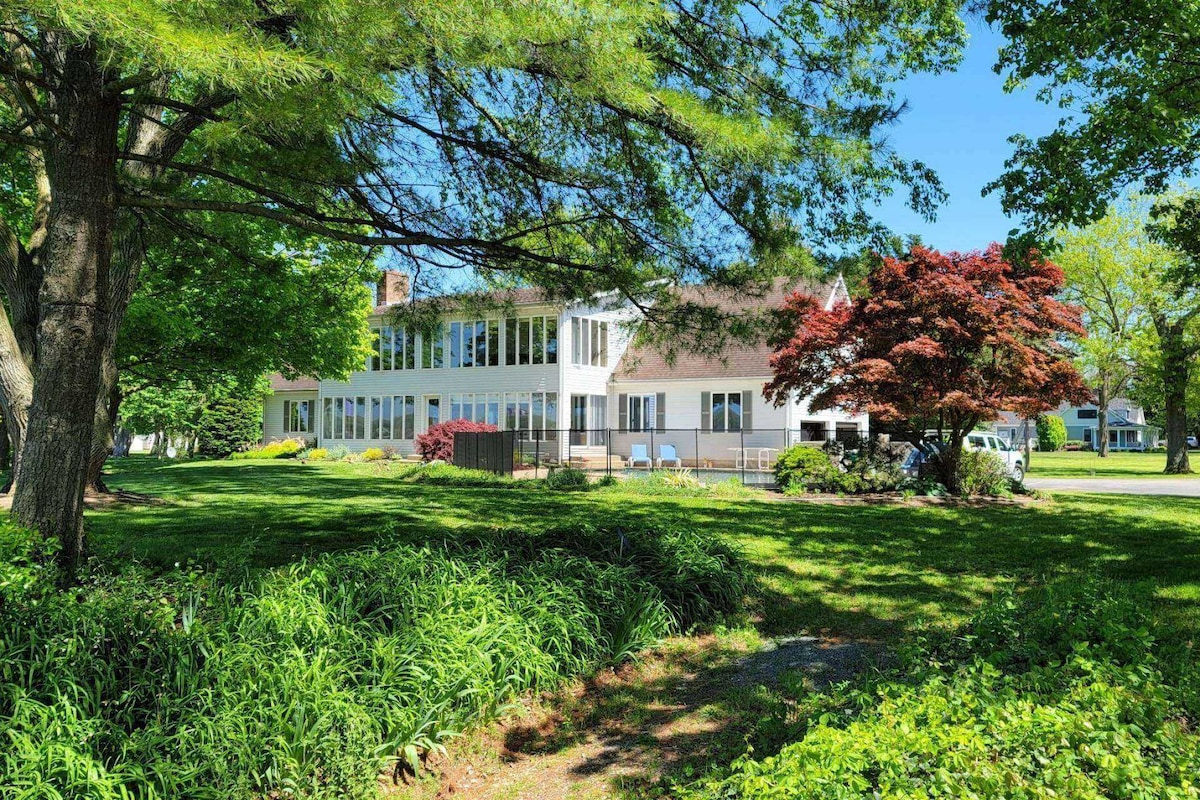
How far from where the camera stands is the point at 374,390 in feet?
113

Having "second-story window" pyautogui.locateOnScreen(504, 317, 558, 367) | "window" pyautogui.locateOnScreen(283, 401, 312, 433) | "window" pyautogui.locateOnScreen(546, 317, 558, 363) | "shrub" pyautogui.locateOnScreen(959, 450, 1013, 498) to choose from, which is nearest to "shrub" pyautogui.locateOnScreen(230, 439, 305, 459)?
"window" pyautogui.locateOnScreen(283, 401, 312, 433)

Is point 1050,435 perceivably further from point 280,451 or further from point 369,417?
point 280,451

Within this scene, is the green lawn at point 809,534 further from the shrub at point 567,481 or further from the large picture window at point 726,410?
the large picture window at point 726,410

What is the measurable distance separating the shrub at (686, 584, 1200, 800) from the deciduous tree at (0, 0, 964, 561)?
355cm

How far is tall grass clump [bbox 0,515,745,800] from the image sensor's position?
328 centimetres

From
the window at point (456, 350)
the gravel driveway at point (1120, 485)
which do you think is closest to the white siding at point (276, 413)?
the window at point (456, 350)

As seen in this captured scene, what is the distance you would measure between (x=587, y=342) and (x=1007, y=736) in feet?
90.9

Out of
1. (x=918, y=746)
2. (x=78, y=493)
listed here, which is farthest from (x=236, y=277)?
(x=918, y=746)

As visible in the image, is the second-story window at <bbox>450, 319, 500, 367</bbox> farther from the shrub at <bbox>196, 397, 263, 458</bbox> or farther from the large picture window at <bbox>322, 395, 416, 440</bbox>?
the shrub at <bbox>196, 397, 263, 458</bbox>

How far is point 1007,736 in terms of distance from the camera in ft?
9.14

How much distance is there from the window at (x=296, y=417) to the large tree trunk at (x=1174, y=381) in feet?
116

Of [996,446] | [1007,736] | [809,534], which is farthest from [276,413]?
[1007,736]

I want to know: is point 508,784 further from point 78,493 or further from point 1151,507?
point 1151,507

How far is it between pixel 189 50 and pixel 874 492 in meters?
15.3
